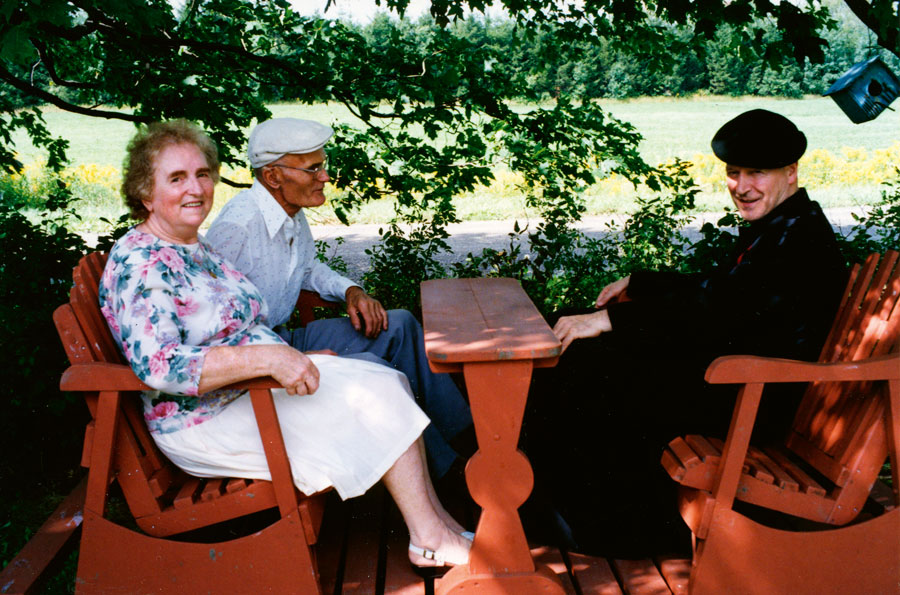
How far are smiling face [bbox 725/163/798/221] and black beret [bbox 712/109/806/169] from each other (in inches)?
1.6

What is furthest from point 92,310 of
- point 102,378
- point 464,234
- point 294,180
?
point 464,234

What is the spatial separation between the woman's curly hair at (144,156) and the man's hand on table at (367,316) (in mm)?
885

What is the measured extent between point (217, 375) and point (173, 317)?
0.78 feet

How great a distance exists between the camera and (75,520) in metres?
2.54

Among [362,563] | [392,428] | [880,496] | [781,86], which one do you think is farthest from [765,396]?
[781,86]

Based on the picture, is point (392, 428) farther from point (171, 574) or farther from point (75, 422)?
point (75, 422)

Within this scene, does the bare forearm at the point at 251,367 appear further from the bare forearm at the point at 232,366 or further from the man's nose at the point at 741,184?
the man's nose at the point at 741,184

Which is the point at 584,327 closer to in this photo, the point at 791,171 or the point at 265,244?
the point at 791,171

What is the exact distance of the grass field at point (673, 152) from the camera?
12.4m

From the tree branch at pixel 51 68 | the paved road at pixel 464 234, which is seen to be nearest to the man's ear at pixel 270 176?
the tree branch at pixel 51 68

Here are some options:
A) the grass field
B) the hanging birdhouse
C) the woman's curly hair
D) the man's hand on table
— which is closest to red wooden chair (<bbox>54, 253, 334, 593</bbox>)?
the woman's curly hair

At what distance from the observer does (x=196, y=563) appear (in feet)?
6.84

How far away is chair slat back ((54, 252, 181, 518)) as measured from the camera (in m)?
2.03

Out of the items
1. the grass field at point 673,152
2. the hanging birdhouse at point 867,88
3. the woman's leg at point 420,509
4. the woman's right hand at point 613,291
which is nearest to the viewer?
the woman's leg at point 420,509
